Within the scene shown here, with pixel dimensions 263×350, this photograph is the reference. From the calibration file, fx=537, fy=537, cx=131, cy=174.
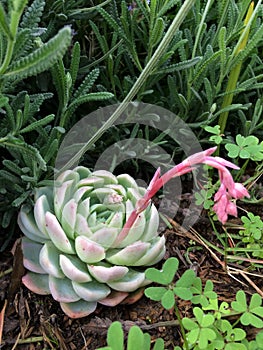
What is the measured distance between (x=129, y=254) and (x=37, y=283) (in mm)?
249

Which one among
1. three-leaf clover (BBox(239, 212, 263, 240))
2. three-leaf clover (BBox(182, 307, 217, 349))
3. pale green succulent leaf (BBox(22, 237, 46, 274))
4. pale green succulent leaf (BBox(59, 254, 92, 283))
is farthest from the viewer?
three-leaf clover (BBox(239, 212, 263, 240))

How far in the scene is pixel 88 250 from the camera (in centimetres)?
119

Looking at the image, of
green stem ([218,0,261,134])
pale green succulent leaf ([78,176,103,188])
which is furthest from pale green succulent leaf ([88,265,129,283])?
green stem ([218,0,261,134])

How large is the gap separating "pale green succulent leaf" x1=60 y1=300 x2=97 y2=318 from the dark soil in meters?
0.03

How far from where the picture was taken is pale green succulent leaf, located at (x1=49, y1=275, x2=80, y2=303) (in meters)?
1.22

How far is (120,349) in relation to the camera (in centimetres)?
98

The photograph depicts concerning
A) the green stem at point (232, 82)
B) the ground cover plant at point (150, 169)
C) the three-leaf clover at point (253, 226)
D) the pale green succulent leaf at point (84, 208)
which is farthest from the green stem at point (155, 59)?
the three-leaf clover at point (253, 226)

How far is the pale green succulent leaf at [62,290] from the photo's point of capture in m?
1.22

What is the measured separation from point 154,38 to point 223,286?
655mm

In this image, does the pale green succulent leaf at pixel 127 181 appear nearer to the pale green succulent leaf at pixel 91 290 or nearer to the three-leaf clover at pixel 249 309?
the pale green succulent leaf at pixel 91 290

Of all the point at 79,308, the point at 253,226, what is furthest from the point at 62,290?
the point at 253,226

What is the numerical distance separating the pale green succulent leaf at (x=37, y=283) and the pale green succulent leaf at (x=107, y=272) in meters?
0.15

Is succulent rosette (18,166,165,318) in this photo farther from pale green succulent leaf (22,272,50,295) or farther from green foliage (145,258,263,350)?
green foliage (145,258,263,350)

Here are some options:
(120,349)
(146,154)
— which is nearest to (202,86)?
(146,154)
